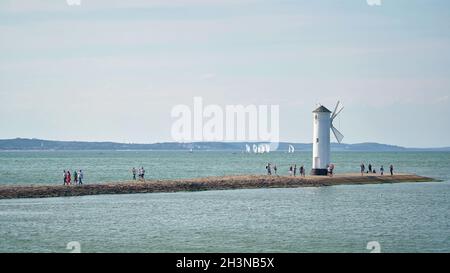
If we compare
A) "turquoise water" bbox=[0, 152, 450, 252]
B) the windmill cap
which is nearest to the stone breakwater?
"turquoise water" bbox=[0, 152, 450, 252]

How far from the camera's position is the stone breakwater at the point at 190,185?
64.0 meters

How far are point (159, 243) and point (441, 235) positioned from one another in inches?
646

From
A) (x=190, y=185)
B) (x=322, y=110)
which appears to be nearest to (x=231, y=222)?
(x=190, y=185)

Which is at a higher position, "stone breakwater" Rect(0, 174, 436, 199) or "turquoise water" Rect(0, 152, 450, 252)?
"stone breakwater" Rect(0, 174, 436, 199)

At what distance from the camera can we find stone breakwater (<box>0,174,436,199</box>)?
6400 cm

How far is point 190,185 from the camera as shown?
74.1 metres

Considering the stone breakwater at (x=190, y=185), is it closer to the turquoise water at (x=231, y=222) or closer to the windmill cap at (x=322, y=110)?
the turquoise water at (x=231, y=222)

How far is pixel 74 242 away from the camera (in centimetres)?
4153

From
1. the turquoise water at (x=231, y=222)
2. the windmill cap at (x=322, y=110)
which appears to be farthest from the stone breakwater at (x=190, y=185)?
the windmill cap at (x=322, y=110)

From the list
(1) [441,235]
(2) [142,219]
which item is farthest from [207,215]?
(1) [441,235]

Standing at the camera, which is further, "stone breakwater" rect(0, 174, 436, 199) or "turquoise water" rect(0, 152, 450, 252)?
"stone breakwater" rect(0, 174, 436, 199)

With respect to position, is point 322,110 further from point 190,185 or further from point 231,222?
point 231,222

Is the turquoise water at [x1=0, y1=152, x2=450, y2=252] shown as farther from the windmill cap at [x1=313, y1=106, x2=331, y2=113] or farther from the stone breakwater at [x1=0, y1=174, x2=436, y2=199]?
the windmill cap at [x1=313, y1=106, x2=331, y2=113]
